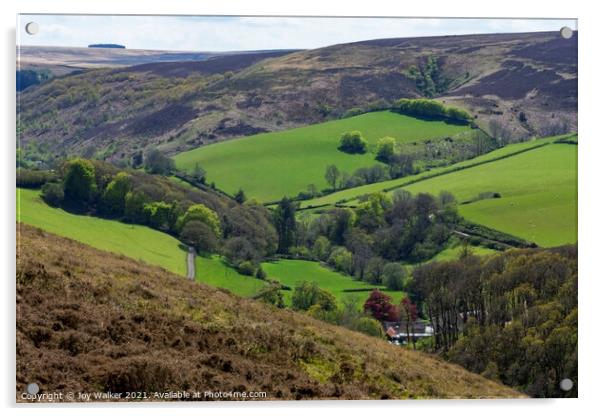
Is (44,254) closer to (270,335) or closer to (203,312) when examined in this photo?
(203,312)

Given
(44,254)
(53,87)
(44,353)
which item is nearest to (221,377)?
(44,353)

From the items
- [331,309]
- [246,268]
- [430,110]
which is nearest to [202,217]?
[246,268]

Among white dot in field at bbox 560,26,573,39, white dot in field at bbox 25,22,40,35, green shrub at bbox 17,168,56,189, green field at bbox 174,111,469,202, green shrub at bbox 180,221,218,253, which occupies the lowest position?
green shrub at bbox 180,221,218,253

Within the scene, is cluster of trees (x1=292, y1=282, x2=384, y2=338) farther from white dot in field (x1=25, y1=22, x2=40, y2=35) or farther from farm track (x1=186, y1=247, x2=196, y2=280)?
white dot in field (x1=25, y1=22, x2=40, y2=35)

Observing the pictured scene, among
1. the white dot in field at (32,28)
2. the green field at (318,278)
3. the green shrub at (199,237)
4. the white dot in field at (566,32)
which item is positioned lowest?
the green field at (318,278)

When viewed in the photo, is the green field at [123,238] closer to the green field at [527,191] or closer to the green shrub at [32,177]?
the green shrub at [32,177]

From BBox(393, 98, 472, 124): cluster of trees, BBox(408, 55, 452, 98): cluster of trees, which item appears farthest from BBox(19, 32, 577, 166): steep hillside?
BBox(393, 98, 472, 124): cluster of trees

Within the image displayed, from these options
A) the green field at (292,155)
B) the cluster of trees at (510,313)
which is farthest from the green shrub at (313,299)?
the green field at (292,155)

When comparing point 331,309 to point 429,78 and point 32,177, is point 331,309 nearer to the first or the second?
point 429,78
